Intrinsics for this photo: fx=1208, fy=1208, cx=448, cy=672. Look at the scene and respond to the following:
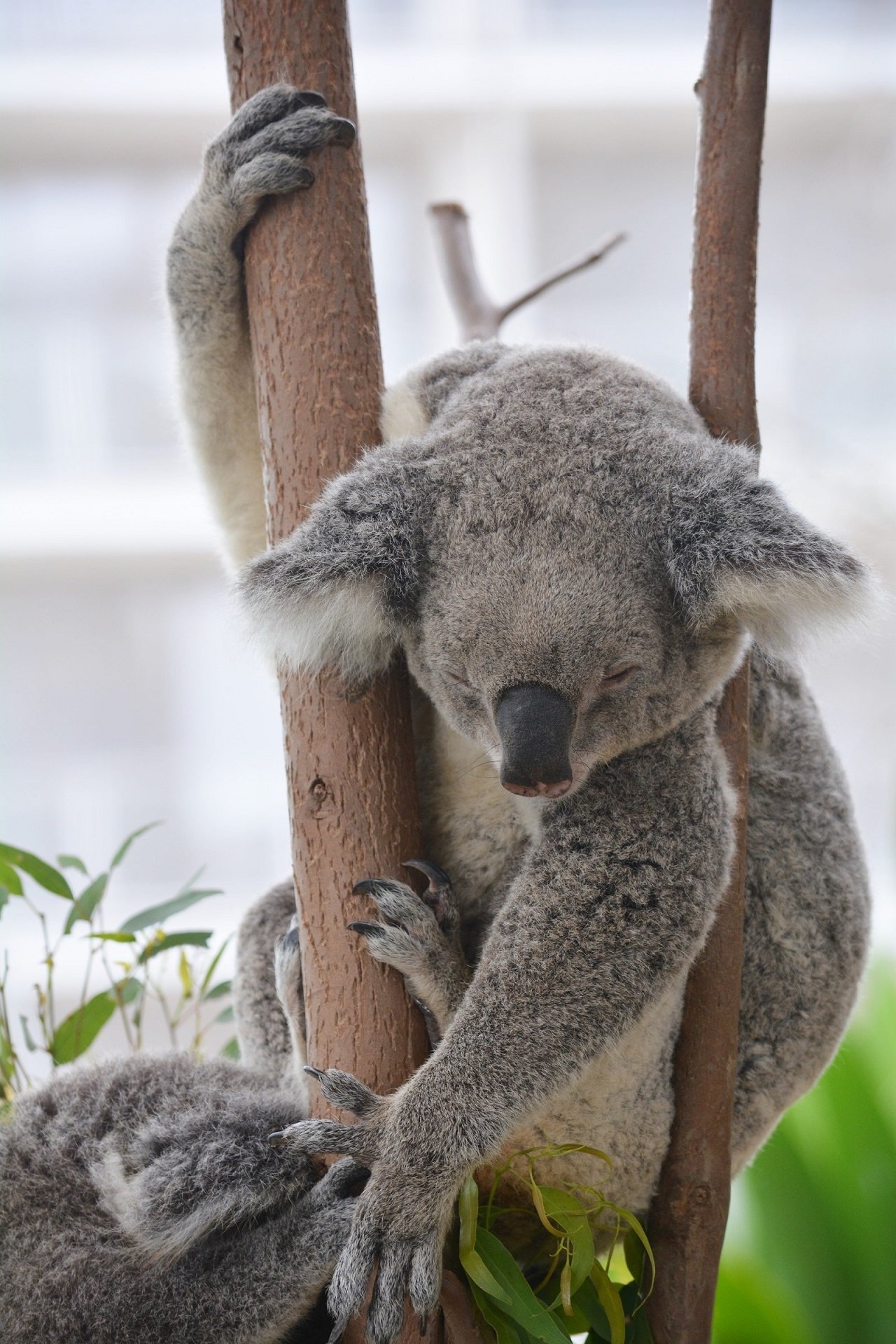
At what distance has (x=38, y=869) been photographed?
6.25ft

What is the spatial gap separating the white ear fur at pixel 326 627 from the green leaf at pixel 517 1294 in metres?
0.71

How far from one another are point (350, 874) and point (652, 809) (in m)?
0.38

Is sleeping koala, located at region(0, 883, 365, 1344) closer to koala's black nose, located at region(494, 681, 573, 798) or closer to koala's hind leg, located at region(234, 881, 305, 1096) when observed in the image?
koala's hind leg, located at region(234, 881, 305, 1096)

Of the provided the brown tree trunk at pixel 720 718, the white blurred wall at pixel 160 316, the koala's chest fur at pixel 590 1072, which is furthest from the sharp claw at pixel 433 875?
the white blurred wall at pixel 160 316

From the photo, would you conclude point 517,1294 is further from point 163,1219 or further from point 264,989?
point 264,989

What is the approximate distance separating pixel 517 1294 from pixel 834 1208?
2369 millimetres

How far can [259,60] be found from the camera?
66.3 inches

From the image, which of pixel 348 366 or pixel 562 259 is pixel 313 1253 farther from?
pixel 562 259

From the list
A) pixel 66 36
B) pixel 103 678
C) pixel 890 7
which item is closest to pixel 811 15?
pixel 890 7

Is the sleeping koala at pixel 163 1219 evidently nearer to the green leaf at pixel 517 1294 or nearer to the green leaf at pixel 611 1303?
the green leaf at pixel 517 1294

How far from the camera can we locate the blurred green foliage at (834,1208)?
332 cm

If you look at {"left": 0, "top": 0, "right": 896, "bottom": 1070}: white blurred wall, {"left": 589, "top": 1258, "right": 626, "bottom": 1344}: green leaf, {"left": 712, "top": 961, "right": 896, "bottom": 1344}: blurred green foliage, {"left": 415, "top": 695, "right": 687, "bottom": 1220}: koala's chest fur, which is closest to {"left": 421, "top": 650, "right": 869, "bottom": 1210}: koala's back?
{"left": 415, "top": 695, "right": 687, "bottom": 1220}: koala's chest fur

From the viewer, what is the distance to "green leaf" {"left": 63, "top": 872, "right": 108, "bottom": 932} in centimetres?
189

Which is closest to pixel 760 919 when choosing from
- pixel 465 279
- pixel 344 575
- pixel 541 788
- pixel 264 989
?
pixel 541 788
